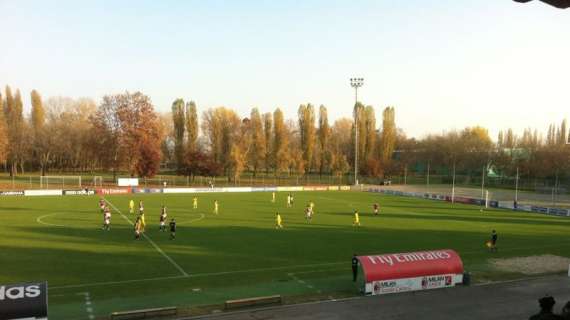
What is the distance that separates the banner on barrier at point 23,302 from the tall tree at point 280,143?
261 ft

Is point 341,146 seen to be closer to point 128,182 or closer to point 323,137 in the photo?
point 323,137

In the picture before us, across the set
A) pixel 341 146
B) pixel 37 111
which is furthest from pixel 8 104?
pixel 341 146

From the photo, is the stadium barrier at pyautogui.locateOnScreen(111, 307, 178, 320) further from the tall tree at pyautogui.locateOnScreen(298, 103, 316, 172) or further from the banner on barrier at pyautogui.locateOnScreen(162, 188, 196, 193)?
A: the tall tree at pyautogui.locateOnScreen(298, 103, 316, 172)

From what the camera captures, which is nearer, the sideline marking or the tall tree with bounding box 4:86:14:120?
the sideline marking

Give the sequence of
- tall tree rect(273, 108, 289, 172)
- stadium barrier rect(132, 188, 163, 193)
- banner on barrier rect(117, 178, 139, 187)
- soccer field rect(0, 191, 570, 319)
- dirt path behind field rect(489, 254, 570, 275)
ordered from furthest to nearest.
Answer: tall tree rect(273, 108, 289, 172), banner on barrier rect(117, 178, 139, 187), stadium barrier rect(132, 188, 163, 193), dirt path behind field rect(489, 254, 570, 275), soccer field rect(0, 191, 570, 319)

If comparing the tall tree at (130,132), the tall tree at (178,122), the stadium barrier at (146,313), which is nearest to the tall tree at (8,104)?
the tall tree at (130,132)

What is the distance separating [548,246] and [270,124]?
238ft

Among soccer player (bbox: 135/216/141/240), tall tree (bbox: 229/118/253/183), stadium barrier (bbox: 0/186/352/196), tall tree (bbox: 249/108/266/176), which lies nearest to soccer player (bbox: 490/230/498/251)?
soccer player (bbox: 135/216/141/240)

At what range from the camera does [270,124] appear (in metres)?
99.3

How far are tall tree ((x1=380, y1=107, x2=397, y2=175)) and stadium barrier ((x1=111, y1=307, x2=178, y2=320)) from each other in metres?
89.1

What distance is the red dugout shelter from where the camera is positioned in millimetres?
19000

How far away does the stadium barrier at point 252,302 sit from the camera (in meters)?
17.2

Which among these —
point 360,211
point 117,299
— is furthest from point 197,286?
point 360,211

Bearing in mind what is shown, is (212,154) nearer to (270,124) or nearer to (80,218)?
(270,124)
